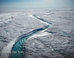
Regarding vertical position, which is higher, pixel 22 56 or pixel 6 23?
pixel 6 23

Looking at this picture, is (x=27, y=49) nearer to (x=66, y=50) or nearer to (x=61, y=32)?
(x=66, y=50)

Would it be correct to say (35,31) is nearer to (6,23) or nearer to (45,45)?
(45,45)

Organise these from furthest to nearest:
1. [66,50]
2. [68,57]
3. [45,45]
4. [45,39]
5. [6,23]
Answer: [6,23], [45,39], [45,45], [66,50], [68,57]

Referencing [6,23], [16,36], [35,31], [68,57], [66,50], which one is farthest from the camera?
[6,23]

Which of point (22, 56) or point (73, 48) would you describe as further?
point (73, 48)

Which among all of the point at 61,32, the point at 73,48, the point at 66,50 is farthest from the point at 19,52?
the point at 61,32

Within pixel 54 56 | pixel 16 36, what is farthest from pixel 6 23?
pixel 54 56

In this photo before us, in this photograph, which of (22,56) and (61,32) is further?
(61,32)

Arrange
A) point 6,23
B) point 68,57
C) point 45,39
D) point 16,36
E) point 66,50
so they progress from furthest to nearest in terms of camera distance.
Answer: point 6,23 < point 16,36 < point 45,39 < point 66,50 < point 68,57

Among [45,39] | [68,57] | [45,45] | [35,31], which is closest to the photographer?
[68,57]
